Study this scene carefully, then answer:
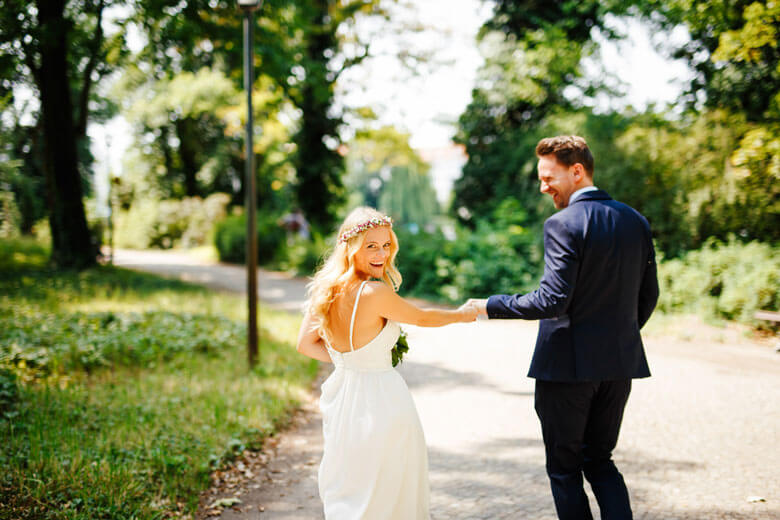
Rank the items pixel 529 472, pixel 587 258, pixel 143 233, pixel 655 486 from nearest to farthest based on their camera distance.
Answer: pixel 587 258
pixel 655 486
pixel 529 472
pixel 143 233

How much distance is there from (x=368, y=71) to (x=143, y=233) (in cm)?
1904

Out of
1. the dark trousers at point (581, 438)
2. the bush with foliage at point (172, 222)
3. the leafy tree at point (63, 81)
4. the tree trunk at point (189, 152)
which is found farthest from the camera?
the tree trunk at point (189, 152)

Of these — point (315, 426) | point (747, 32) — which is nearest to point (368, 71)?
point (747, 32)

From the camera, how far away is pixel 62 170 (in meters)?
14.6

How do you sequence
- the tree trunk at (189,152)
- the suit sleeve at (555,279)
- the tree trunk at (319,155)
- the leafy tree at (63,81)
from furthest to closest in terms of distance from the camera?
the tree trunk at (189,152)
the tree trunk at (319,155)
the leafy tree at (63,81)
the suit sleeve at (555,279)

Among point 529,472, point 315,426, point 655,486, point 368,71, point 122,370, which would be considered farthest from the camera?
point 368,71

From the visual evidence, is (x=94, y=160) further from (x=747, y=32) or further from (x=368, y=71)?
(x=747, y=32)

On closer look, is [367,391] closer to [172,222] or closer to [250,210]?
[250,210]

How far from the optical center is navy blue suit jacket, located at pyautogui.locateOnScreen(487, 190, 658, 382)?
2.66 meters

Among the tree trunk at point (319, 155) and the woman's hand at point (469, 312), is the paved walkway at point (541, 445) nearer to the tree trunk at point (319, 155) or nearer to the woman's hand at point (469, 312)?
the woman's hand at point (469, 312)

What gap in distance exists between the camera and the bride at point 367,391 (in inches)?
106

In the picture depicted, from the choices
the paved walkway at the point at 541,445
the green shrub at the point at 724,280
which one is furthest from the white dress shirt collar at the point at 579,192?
the green shrub at the point at 724,280

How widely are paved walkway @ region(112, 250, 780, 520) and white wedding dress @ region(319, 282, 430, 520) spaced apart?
955 mm

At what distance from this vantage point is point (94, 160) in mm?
27688
